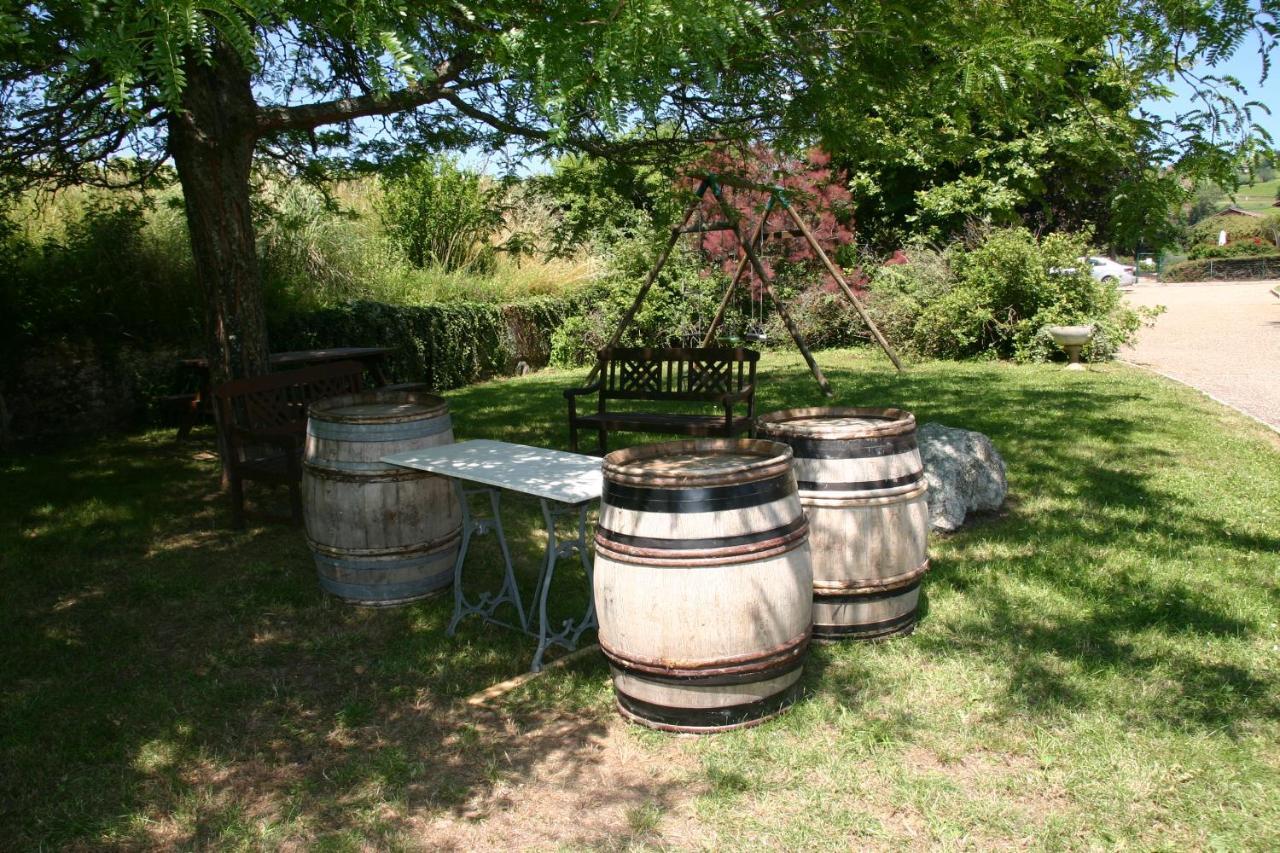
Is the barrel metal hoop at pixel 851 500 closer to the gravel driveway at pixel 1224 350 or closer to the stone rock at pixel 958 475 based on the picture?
the stone rock at pixel 958 475

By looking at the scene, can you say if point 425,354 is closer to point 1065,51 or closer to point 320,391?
point 320,391

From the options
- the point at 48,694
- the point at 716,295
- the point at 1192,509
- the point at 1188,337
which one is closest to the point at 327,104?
the point at 48,694

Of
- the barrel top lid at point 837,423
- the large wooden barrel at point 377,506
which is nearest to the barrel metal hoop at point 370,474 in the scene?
the large wooden barrel at point 377,506

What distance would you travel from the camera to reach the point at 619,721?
144 inches

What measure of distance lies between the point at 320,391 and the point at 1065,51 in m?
5.50

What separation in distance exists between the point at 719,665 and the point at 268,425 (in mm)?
4375

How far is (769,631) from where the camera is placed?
3.38m

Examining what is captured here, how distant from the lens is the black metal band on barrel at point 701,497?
3271 mm

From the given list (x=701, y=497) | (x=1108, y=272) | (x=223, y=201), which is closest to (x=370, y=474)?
(x=701, y=497)

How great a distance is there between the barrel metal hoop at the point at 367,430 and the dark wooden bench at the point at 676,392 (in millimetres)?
3005

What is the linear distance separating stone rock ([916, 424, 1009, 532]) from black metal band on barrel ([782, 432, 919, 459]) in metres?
2.04

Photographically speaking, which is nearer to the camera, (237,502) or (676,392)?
(237,502)

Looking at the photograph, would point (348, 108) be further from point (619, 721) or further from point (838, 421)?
point (619, 721)

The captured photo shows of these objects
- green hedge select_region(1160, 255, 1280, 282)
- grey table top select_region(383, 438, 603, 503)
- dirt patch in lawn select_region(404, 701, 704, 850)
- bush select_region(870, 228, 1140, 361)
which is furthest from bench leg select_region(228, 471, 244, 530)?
green hedge select_region(1160, 255, 1280, 282)
